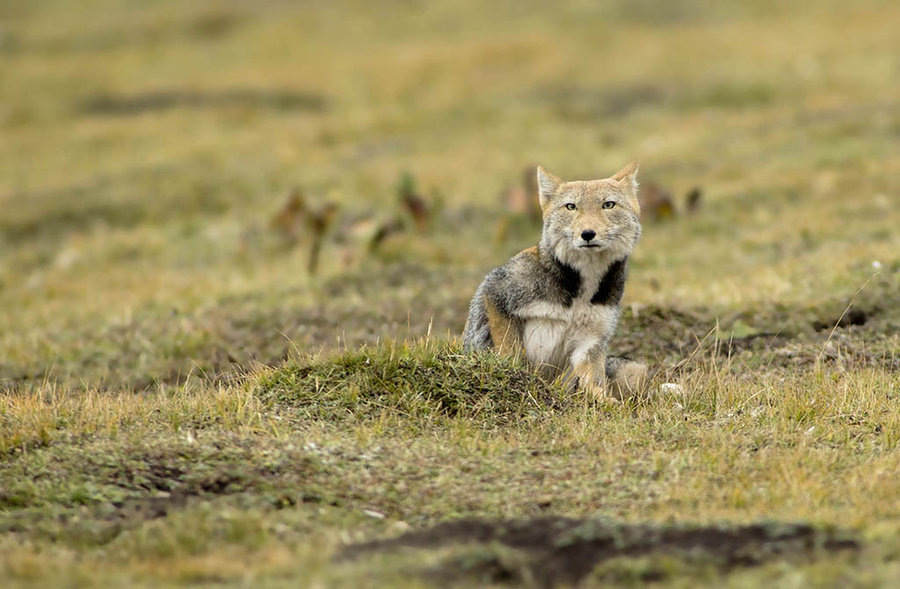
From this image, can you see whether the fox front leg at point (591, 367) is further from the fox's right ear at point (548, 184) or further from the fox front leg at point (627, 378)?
the fox's right ear at point (548, 184)

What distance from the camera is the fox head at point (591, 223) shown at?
9.50 m

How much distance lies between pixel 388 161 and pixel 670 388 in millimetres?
18712

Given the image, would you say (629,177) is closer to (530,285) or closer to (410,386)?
(530,285)

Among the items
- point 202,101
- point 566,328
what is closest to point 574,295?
point 566,328

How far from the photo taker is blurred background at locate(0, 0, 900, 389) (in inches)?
597

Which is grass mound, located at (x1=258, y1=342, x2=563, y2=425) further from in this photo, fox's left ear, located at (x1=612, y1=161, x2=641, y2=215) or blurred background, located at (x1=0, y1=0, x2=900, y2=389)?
fox's left ear, located at (x1=612, y1=161, x2=641, y2=215)

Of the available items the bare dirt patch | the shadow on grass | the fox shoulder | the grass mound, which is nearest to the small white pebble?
the grass mound

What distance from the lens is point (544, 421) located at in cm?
903

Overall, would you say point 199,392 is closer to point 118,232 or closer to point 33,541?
point 33,541

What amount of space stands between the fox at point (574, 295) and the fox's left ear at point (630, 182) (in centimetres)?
2

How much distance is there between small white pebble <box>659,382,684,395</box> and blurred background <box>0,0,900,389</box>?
83.3 inches

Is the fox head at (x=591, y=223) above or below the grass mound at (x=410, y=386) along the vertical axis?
above

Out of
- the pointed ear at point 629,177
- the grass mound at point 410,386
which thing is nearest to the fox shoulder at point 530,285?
the grass mound at point 410,386

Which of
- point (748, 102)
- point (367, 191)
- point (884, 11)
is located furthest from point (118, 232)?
point (884, 11)
